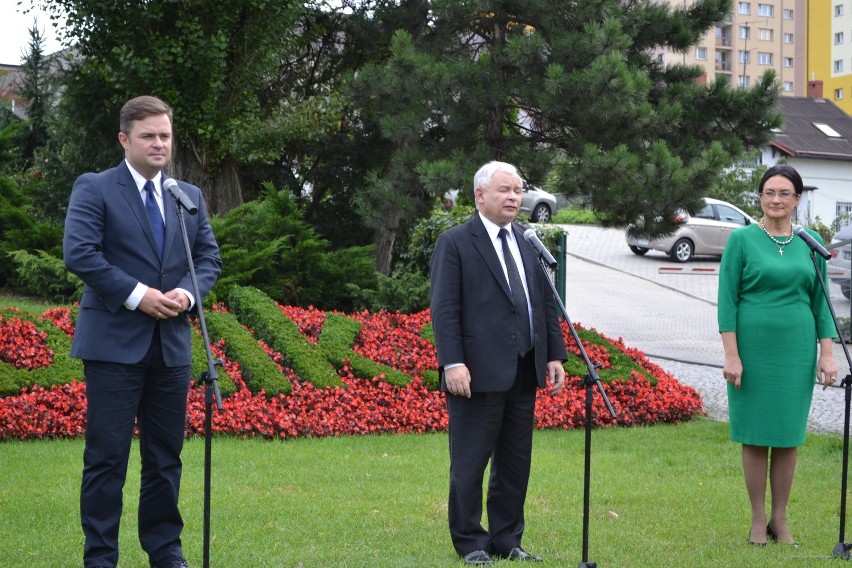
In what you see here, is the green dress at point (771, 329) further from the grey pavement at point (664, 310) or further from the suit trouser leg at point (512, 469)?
the grey pavement at point (664, 310)

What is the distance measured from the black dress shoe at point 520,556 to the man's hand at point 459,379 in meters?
0.88

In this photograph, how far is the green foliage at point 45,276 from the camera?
48.3ft

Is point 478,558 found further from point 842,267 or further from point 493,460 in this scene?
point 842,267

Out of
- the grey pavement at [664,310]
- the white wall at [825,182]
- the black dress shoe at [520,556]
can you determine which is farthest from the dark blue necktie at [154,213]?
the white wall at [825,182]

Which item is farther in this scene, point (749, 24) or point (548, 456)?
point (749, 24)

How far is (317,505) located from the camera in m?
7.09

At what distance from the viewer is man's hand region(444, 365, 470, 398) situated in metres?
5.54

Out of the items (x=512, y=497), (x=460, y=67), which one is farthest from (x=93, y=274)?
(x=460, y=67)

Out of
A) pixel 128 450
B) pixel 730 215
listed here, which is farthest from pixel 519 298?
pixel 730 215

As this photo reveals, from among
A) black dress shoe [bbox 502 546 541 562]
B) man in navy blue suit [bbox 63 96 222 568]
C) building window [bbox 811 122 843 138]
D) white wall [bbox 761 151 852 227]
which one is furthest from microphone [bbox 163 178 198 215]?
building window [bbox 811 122 843 138]

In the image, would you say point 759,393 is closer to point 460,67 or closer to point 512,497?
point 512,497

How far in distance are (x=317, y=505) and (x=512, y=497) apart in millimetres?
1740

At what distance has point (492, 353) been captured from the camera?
561cm

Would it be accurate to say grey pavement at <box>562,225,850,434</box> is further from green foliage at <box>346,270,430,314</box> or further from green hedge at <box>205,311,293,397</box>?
green hedge at <box>205,311,293,397</box>
